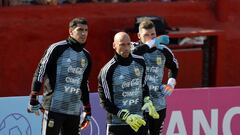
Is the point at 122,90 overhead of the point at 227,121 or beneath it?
overhead

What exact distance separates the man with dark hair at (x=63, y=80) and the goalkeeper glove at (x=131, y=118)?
83 centimetres

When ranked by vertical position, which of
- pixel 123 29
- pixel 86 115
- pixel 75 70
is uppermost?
pixel 123 29

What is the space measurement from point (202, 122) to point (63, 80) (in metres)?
2.95

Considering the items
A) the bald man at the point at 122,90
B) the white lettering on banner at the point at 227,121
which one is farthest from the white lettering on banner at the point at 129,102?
the white lettering on banner at the point at 227,121

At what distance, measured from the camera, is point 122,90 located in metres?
8.59

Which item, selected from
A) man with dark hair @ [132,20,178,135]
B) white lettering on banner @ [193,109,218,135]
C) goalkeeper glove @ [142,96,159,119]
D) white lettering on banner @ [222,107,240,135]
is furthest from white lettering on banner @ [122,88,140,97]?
white lettering on banner @ [222,107,240,135]

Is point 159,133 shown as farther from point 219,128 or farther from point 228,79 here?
point 228,79

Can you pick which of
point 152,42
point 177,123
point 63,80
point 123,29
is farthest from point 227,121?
point 63,80

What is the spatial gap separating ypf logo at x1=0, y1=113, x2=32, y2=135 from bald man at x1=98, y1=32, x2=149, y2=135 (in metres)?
1.88

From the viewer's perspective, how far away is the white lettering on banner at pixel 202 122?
11.1 meters

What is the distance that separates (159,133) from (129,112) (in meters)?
1.12

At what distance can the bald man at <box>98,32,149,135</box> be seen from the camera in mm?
8500

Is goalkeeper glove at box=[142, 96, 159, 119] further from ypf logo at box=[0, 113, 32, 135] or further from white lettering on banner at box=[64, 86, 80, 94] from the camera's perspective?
ypf logo at box=[0, 113, 32, 135]

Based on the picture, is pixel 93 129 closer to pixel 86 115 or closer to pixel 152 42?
pixel 86 115
